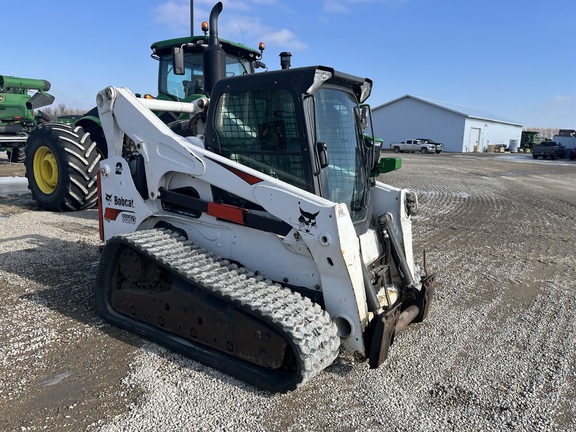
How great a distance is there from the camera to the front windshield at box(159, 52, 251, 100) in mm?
7660

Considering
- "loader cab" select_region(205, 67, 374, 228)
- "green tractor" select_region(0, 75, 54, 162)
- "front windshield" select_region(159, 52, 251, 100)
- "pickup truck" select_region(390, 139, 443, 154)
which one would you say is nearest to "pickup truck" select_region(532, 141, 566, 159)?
"pickup truck" select_region(390, 139, 443, 154)

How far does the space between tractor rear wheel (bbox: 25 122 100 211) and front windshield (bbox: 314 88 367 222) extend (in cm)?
507

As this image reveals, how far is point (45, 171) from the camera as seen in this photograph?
26.7 ft

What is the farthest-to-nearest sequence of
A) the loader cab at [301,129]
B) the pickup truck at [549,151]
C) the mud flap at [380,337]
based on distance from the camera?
the pickup truck at [549,151], the loader cab at [301,129], the mud flap at [380,337]

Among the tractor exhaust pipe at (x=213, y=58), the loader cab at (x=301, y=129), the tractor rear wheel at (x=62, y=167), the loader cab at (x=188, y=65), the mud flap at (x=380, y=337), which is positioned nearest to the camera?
the mud flap at (x=380, y=337)

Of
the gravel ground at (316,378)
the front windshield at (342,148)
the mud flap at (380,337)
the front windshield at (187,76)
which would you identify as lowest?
the gravel ground at (316,378)

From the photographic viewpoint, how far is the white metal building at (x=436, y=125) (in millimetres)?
50844

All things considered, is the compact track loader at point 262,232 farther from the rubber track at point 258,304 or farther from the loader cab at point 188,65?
the loader cab at point 188,65

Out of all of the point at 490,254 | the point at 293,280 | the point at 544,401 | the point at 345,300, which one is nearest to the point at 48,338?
the point at 293,280

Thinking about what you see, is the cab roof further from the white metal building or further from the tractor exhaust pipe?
the white metal building

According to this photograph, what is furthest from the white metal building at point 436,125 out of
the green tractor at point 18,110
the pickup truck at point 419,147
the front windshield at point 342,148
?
the front windshield at point 342,148

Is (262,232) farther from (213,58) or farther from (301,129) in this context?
(213,58)

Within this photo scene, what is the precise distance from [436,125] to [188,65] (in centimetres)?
4836

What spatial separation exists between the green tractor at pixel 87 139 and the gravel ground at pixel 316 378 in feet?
6.33
